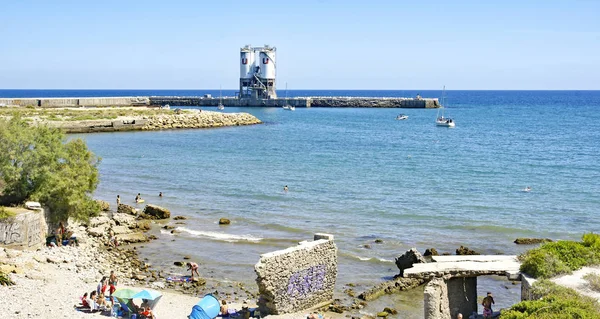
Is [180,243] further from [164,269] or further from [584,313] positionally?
[584,313]

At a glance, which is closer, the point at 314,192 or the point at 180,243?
the point at 180,243

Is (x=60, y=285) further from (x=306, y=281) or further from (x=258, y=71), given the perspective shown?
(x=258, y=71)

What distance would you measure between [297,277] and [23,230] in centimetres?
1169

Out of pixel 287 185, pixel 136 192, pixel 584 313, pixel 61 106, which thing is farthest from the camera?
pixel 61 106

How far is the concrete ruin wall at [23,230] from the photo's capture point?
26906 millimetres

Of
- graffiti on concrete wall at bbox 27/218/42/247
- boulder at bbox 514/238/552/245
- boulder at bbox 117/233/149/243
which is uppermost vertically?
graffiti on concrete wall at bbox 27/218/42/247

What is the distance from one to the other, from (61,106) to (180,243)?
94.7 meters

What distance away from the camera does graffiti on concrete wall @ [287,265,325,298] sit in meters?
22.9

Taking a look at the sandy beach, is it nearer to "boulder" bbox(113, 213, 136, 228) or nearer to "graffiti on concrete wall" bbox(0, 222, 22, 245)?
"graffiti on concrete wall" bbox(0, 222, 22, 245)

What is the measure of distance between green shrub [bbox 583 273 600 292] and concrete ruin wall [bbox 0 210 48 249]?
801 inches

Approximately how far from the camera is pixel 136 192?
4588 centimetres

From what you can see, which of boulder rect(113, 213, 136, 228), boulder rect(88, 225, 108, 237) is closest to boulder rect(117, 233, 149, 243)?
boulder rect(88, 225, 108, 237)

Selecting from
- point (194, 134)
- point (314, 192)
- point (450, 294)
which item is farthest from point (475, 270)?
point (194, 134)

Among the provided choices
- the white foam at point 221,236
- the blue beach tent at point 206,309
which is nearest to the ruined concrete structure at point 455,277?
the blue beach tent at point 206,309
